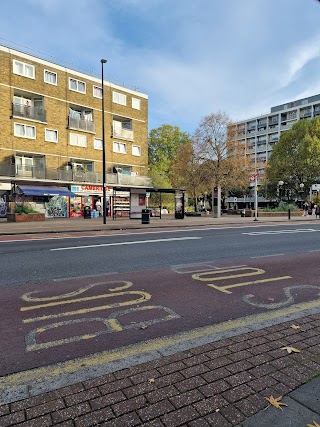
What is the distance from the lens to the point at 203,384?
2.61 meters

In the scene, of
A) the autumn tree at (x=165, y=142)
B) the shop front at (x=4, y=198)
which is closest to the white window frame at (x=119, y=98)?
the shop front at (x=4, y=198)

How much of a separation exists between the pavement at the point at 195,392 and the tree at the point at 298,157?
5094cm

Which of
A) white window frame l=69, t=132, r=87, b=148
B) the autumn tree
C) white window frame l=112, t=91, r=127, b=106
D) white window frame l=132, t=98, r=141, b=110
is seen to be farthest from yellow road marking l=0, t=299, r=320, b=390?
the autumn tree

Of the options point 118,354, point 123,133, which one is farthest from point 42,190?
point 118,354

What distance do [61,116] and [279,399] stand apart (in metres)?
34.3

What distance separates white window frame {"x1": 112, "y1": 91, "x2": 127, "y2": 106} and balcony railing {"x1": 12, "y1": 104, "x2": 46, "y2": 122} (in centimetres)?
885

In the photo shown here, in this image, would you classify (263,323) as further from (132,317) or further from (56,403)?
(56,403)

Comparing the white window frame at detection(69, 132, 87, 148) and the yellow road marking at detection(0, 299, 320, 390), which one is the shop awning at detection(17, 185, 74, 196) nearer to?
the white window frame at detection(69, 132, 87, 148)

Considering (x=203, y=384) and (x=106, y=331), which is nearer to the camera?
(x=203, y=384)

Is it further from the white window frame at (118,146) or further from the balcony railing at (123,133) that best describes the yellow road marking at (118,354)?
the balcony railing at (123,133)

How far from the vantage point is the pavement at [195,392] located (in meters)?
2.21

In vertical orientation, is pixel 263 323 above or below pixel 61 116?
below

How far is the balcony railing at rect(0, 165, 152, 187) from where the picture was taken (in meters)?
28.9

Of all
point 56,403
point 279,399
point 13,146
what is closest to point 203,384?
point 279,399
